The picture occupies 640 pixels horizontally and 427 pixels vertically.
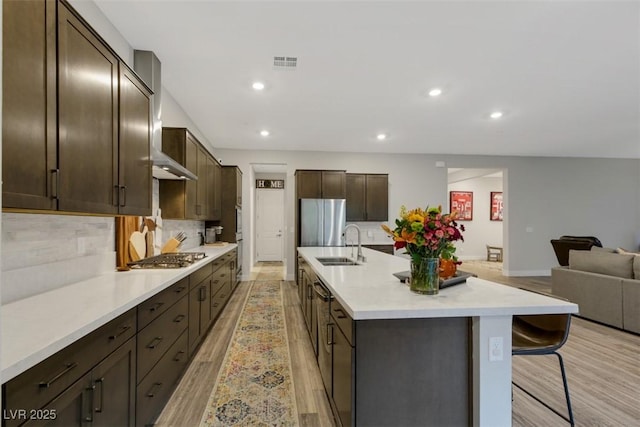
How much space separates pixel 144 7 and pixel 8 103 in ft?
4.95

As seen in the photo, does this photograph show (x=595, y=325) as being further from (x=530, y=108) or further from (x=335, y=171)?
(x=335, y=171)

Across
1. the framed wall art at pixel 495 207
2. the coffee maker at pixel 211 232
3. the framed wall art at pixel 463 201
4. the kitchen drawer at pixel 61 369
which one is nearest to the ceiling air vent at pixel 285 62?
the kitchen drawer at pixel 61 369

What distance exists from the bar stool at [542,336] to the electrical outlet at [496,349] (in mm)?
236

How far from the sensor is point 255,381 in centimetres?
239

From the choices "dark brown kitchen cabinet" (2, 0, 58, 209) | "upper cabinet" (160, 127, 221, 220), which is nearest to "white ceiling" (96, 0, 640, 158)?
"upper cabinet" (160, 127, 221, 220)

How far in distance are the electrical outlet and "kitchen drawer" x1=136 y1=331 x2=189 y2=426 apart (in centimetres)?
A: 185

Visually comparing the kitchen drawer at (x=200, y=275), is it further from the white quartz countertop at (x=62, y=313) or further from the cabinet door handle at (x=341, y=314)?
the cabinet door handle at (x=341, y=314)

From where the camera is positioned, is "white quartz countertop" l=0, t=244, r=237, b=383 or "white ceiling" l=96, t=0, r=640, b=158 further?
"white ceiling" l=96, t=0, r=640, b=158

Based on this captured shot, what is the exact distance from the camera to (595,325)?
12.0 ft

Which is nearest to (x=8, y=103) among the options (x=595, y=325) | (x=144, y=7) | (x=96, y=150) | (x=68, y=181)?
(x=68, y=181)

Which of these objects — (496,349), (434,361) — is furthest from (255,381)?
(496,349)

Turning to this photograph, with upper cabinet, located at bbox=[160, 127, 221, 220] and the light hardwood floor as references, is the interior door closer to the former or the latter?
upper cabinet, located at bbox=[160, 127, 221, 220]

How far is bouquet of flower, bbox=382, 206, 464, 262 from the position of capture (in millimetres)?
1575

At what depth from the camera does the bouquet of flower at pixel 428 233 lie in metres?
1.58
